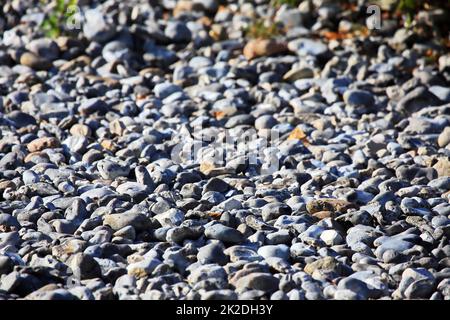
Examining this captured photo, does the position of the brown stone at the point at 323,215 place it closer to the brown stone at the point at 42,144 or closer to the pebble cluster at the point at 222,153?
the pebble cluster at the point at 222,153

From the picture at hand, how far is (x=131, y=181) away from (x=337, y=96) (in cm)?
162

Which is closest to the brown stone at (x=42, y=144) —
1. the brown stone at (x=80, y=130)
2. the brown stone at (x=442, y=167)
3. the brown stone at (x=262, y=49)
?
the brown stone at (x=80, y=130)

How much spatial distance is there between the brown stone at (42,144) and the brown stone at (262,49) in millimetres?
1698

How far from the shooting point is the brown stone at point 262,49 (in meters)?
5.68

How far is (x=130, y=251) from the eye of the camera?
10.7 ft

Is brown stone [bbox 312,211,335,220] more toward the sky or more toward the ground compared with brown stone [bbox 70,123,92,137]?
more toward the ground

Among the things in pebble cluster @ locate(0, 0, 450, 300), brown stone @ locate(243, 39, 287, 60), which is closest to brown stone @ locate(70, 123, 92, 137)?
pebble cluster @ locate(0, 0, 450, 300)

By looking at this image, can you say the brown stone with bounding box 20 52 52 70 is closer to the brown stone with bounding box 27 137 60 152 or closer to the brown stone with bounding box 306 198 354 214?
the brown stone with bounding box 27 137 60 152

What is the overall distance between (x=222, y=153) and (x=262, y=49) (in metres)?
1.51

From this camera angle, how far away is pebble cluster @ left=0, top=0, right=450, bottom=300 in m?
3.10

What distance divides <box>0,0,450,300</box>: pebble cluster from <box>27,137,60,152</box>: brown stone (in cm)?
1

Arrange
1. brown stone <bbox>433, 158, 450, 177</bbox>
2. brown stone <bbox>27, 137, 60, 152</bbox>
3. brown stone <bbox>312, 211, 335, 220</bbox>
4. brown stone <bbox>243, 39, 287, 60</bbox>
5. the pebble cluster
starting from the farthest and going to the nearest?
brown stone <bbox>243, 39, 287, 60</bbox> → brown stone <bbox>27, 137, 60, 152</bbox> → brown stone <bbox>433, 158, 450, 177</bbox> → brown stone <bbox>312, 211, 335, 220</bbox> → the pebble cluster

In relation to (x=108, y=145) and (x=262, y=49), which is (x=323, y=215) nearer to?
(x=108, y=145)
